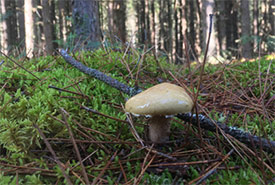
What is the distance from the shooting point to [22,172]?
1.17 metres

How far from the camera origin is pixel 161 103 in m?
1.16

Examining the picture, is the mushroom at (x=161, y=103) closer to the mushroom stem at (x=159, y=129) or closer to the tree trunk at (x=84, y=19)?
the mushroom stem at (x=159, y=129)

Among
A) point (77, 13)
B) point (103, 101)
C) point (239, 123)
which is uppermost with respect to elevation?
point (77, 13)

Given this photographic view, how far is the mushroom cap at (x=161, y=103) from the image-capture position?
115 centimetres

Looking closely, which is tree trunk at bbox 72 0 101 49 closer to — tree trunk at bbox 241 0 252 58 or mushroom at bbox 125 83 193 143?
mushroom at bbox 125 83 193 143

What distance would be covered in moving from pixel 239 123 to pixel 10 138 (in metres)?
1.73

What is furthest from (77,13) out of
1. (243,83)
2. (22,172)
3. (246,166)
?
(246,166)

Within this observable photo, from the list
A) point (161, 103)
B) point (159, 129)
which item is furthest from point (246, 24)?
point (161, 103)

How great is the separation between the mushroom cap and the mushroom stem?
0.24 metres

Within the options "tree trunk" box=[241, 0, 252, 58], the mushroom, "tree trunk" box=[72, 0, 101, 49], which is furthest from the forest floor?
"tree trunk" box=[241, 0, 252, 58]

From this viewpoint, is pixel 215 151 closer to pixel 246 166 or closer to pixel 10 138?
pixel 246 166

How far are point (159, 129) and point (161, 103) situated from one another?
1.08 feet

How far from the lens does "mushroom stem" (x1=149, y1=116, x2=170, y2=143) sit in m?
1.42

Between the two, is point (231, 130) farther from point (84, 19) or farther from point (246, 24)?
point (246, 24)
